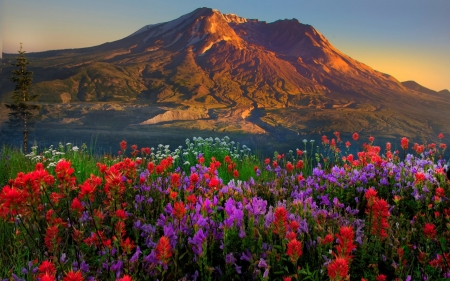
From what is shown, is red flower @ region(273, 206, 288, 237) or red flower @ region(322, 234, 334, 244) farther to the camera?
red flower @ region(322, 234, 334, 244)

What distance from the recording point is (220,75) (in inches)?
3477

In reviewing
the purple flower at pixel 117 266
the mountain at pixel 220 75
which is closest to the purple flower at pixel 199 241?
the purple flower at pixel 117 266

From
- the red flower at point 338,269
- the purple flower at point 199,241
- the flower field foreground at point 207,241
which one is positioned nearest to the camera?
the red flower at point 338,269

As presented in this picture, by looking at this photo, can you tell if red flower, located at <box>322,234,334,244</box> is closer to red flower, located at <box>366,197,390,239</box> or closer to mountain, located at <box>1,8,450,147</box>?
red flower, located at <box>366,197,390,239</box>

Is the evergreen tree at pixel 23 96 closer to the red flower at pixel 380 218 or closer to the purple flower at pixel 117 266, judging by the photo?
the purple flower at pixel 117 266

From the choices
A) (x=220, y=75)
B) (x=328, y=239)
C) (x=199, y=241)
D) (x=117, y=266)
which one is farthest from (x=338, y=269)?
(x=220, y=75)

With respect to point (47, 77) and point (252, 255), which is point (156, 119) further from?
point (47, 77)

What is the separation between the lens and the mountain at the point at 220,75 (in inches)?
2425

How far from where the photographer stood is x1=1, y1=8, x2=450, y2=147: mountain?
61594 millimetres

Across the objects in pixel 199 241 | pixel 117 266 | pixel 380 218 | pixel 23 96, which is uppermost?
pixel 380 218

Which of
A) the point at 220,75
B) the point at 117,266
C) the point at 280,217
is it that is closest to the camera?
the point at 280,217

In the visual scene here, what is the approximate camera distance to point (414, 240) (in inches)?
134

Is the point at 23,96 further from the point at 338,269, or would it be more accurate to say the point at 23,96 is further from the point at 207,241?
the point at 338,269

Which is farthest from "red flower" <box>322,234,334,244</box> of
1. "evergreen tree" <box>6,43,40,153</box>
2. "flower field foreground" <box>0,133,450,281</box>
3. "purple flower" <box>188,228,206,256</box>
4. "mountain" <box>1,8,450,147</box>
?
"mountain" <box>1,8,450,147</box>
